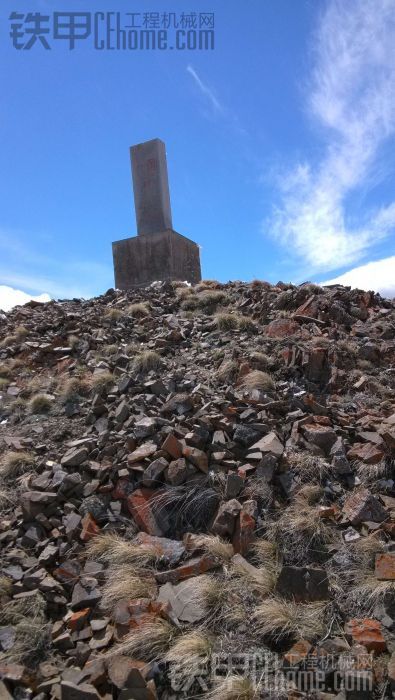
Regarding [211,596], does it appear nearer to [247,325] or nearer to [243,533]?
[243,533]

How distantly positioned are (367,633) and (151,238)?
412 inches

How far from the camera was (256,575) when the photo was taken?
11.9 feet

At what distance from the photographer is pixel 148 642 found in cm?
316

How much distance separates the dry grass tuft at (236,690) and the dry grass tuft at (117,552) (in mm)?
1241

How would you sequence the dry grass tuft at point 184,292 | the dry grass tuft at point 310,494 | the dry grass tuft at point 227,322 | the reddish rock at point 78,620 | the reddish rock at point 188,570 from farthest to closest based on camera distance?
the dry grass tuft at point 184,292 → the dry grass tuft at point 227,322 → the dry grass tuft at point 310,494 → the reddish rock at point 188,570 → the reddish rock at point 78,620

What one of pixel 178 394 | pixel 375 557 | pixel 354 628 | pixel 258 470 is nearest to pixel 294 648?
pixel 354 628

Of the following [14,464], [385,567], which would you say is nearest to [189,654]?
[385,567]

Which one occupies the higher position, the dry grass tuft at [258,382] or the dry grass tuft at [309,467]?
the dry grass tuft at [258,382]

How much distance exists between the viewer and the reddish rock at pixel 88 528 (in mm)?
4301

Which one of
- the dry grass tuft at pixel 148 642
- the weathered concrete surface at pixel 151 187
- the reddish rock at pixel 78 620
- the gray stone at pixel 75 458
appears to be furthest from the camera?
the weathered concrete surface at pixel 151 187

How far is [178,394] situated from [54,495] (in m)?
1.82

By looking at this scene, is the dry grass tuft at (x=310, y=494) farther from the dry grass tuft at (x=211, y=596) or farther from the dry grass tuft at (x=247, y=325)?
the dry grass tuft at (x=247, y=325)

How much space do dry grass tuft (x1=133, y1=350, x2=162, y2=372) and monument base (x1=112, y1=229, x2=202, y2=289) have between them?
5.17 metres

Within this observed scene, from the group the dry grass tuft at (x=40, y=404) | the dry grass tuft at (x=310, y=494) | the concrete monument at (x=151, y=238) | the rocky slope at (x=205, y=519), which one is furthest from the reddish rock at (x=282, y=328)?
the concrete monument at (x=151, y=238)
